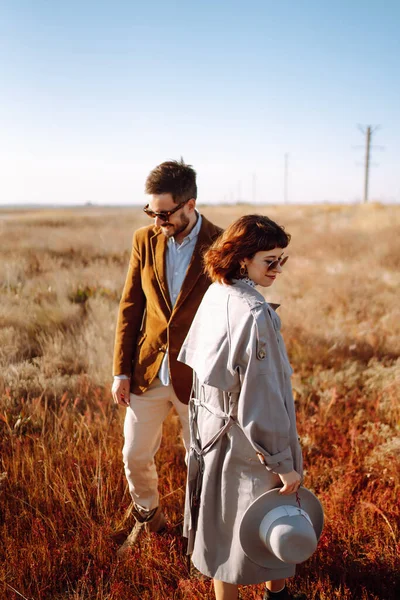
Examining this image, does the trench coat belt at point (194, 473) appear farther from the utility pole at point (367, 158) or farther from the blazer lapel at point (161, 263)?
the utility pole at point (367, 158)

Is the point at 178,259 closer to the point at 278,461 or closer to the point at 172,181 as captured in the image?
the point at 172,181

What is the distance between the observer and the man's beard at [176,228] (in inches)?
103

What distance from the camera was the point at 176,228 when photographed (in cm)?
262

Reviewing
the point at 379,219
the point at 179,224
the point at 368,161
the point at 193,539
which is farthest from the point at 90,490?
the point at 368,161

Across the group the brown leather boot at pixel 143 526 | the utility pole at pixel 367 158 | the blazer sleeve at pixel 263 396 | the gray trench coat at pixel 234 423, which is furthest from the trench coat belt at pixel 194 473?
the utility pole at pixel 367 158

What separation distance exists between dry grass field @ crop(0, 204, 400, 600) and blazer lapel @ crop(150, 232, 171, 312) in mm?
1290

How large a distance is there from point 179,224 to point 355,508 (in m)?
2.12

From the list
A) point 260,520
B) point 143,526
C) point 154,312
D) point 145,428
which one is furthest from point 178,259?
point 143,526

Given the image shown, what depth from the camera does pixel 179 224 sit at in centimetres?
262

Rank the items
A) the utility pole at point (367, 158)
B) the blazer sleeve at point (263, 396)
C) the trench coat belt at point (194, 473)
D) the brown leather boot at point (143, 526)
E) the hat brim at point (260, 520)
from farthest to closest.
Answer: the utility pole at point (367, 158)
the brown leather boot at point (143, 526)
the trench coat belt at point (194, 473)
the hat brim at point (260, 520)
the blazer sleeve at point (263, 396)

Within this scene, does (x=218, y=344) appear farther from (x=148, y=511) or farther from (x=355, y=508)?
(x=355, y=508)

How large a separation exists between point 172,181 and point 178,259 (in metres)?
0.45

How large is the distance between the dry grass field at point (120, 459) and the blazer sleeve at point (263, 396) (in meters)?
1.15

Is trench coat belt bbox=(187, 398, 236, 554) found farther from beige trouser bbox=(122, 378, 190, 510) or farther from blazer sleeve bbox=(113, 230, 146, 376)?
blazer sleeve bbox=(113, 230, 146, 376)
